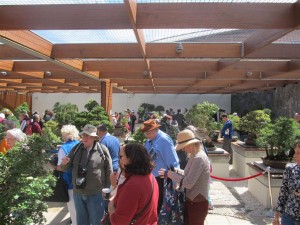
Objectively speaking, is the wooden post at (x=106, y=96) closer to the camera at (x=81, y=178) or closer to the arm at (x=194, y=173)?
the camera at (x=81, y=178)

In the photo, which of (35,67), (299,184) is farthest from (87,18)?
(35,67)

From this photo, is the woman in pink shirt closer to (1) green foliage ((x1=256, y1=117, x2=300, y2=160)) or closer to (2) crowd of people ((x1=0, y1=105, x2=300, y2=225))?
(2) crowd of people ((x1=0, y1=105, x2=300, y2=225))

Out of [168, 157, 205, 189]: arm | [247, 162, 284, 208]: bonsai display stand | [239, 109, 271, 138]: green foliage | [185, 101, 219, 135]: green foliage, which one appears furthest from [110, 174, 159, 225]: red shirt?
[185, 101, 219, 135]: green foliage

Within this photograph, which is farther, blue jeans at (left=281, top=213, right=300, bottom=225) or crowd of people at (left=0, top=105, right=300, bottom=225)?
blue jeans at (left=281, top=213, right=300, bottom=225)

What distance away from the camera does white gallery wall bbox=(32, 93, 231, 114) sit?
26172 millimetres

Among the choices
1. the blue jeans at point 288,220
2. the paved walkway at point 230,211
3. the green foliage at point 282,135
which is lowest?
the paved walkway at point 230,211

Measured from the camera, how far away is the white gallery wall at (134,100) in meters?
26.2

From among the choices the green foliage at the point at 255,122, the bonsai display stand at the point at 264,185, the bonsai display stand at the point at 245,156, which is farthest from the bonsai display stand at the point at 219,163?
the bonsai display stand at the point at 264,185

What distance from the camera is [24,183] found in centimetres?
257

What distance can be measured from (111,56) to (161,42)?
41.5 inches

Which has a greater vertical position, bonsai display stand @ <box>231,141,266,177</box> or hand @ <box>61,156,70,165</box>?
hand @ <box>61,156,70,165</box>

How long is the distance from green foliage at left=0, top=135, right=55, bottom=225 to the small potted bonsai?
422 centimetres

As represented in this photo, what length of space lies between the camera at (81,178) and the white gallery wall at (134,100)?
22350 mm

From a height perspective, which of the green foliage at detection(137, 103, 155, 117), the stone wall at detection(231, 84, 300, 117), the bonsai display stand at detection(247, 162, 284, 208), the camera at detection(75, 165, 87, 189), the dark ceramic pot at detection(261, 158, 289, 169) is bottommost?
the bonsai display stand at detection(247, 162, 284, 208)
